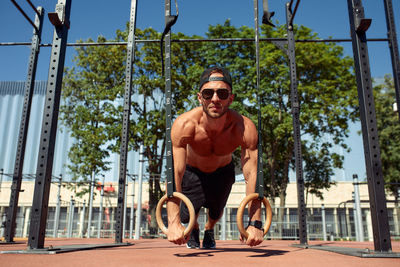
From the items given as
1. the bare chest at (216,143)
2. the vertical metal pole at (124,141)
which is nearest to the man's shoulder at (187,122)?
the bare chest at (216,143)

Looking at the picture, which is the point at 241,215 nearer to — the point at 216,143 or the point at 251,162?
the point at 251,162

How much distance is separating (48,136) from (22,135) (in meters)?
3.45

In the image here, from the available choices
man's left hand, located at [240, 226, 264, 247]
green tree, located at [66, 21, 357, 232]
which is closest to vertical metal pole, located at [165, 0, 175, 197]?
man's left hand, located at [240, 226, 264, 247]

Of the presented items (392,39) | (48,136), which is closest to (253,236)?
(48,136)

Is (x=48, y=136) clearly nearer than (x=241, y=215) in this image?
No

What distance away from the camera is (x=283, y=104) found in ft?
55.4

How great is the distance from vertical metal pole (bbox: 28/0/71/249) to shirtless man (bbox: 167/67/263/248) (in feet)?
4.47

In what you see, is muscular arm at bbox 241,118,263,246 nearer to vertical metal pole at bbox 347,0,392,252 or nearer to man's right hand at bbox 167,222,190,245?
man's right hand at bbox 167,222,190,245

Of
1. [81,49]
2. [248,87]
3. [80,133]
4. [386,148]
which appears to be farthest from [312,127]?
[81,49]

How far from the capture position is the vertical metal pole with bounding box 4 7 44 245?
6.23m

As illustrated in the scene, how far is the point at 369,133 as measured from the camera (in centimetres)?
344

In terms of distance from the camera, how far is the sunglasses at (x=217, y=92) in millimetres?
3143

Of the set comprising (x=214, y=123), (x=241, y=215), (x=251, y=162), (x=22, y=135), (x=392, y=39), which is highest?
(x=392, y=39)

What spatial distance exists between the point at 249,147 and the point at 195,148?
→ 660 mm
